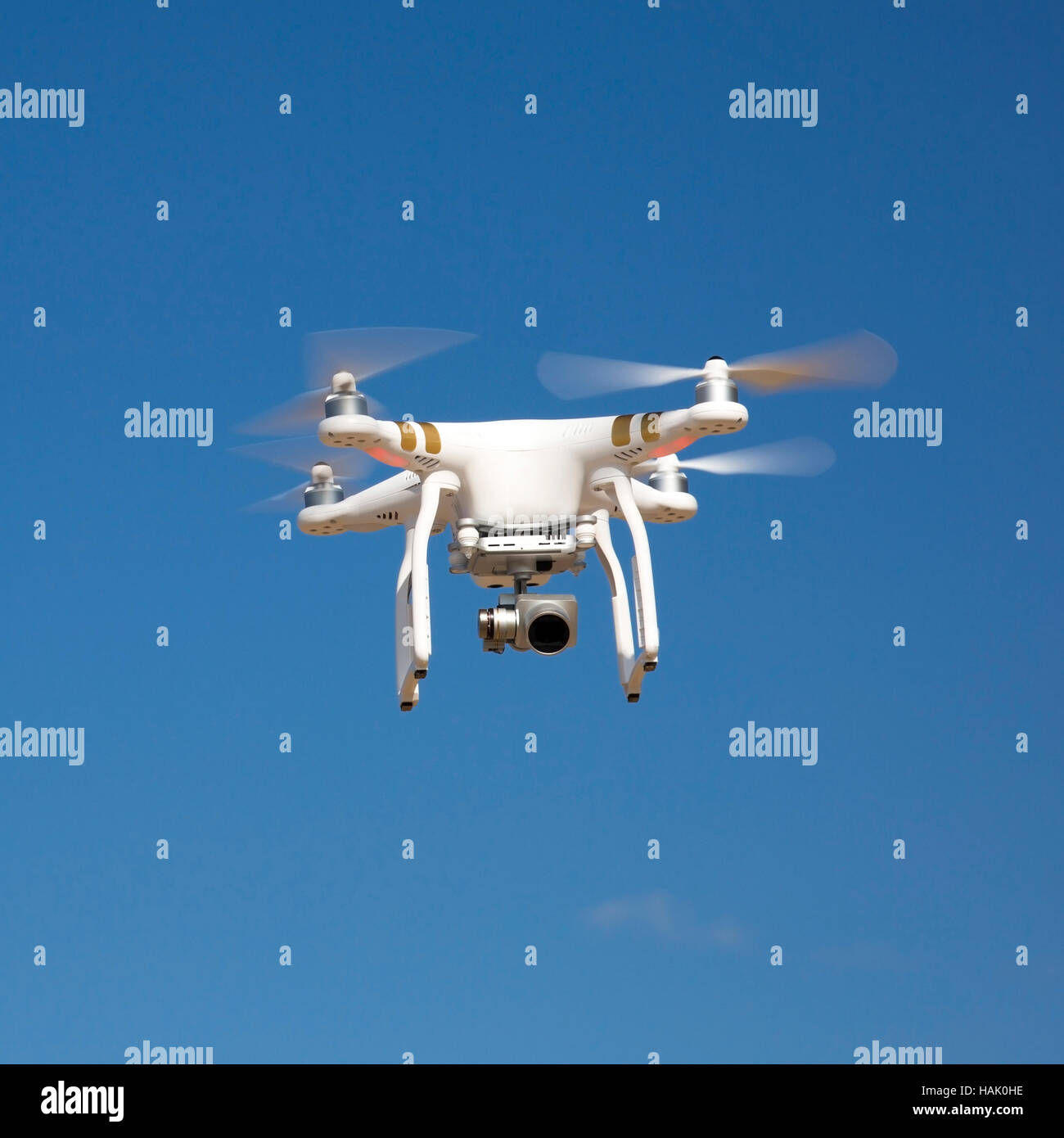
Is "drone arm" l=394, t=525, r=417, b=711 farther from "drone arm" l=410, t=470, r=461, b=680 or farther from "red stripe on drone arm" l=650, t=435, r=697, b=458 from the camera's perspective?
"red stripe on drone arm" l=650, t=435, r=697, b=458

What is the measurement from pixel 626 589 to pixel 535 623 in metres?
1.35

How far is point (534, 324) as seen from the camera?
109ft

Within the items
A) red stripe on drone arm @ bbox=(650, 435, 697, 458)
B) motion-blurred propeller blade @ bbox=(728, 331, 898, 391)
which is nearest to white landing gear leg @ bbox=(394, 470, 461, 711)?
red stripe on drone arm @ bbox=(650, 435, 697, 458)

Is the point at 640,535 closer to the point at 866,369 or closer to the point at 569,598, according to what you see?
the point at 569,598

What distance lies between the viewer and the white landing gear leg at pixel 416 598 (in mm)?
27750

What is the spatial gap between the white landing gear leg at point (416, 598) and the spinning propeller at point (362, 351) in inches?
49.6

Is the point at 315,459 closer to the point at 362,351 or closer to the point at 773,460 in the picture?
the point at 362,351

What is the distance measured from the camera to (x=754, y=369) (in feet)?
92.9

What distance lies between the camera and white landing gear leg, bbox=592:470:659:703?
91.8 ft

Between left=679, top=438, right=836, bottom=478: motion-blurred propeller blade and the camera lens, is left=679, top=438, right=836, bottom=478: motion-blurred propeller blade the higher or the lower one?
the higher one

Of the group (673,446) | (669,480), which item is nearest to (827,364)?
(673,446)

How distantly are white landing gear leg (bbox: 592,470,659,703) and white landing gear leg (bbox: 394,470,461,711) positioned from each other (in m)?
2.08

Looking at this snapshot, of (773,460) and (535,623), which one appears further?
(773,460)

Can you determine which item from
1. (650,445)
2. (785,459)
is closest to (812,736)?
(785,459)
